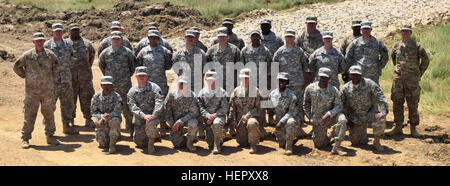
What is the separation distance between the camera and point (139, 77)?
9422mm

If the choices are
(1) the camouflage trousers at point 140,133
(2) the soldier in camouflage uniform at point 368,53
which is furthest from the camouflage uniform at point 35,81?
(2) the soldier in camouflage uniform at point 368,53

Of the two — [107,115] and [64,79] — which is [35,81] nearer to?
[64,79]

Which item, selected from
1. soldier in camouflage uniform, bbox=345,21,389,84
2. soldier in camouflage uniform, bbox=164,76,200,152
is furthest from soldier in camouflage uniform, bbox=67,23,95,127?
soldier in camouflage uniform, bbox=345,21,389,84

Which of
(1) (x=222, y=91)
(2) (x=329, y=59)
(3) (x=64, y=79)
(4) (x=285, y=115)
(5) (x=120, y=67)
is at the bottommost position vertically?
(4) (x=285, y=115)

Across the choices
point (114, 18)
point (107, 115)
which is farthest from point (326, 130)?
point (114, 18)

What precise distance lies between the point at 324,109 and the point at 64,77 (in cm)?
553

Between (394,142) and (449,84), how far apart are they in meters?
5.51

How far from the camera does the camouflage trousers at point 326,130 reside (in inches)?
356

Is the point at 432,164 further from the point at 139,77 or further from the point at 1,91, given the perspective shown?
the point at 1,91

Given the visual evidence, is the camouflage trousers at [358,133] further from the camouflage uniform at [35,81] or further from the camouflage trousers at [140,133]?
the camouflage uniform at [35,81]

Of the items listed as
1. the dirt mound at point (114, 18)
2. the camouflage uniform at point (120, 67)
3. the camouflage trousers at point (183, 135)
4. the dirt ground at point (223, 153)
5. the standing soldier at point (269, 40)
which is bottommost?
the dirt ground at point (223, 153)

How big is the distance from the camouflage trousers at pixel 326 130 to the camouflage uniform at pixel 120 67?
3.86 m

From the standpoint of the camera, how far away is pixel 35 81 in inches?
373

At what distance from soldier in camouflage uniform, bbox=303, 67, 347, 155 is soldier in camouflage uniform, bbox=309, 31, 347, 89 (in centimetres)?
83
